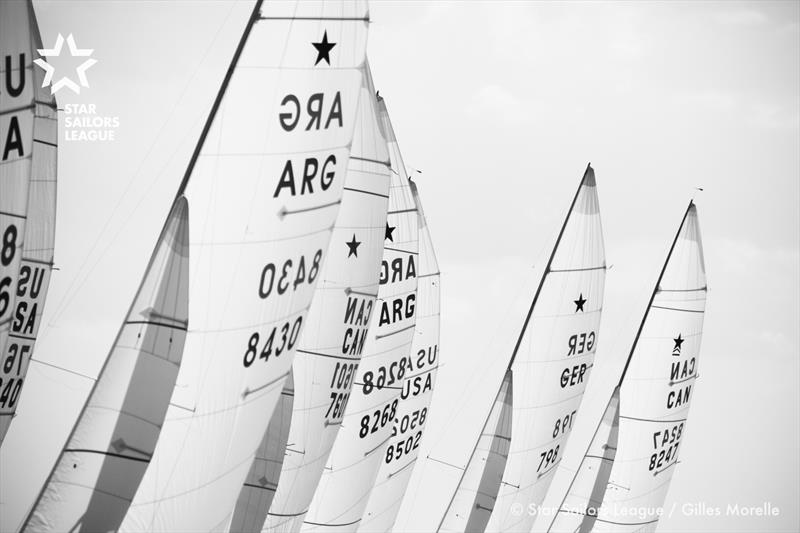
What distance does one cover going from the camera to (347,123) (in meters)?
13.7

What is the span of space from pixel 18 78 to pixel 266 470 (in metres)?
6.25

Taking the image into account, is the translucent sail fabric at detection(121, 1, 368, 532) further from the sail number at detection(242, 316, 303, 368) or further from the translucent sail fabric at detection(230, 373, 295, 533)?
the translucent sail fabric at detection(230, 373, 295, 533)

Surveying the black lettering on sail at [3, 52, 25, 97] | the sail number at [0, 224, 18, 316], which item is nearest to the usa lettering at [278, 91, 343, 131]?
the black lettering on sail at [3, 52, 25, 97]

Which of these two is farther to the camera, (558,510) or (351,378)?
(558,510)

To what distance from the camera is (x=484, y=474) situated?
23188 millimetres

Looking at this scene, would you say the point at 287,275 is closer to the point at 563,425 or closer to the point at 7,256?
the point at 7,256

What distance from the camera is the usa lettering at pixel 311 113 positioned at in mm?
12867

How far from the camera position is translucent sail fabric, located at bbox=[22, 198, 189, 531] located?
11789 millimetres

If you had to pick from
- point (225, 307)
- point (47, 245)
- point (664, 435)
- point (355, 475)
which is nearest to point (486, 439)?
point (355, 475)

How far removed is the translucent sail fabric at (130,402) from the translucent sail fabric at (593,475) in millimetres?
16294

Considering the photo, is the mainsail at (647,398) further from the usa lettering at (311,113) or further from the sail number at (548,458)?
the usa lettering at (311,113)

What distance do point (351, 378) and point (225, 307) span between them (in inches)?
223

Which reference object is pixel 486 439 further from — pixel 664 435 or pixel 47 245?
pixel 47 245

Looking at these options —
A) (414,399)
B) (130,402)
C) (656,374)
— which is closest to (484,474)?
(414,399)
